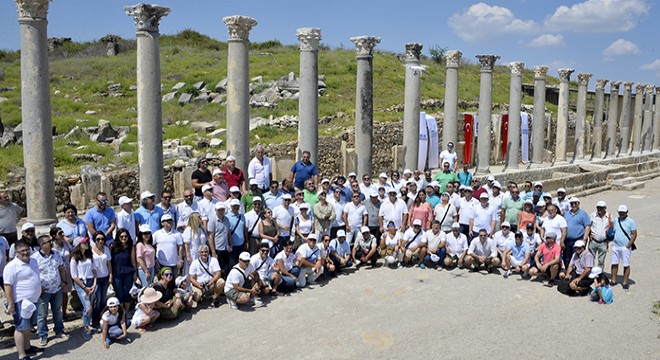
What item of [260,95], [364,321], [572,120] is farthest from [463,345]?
[572,120]

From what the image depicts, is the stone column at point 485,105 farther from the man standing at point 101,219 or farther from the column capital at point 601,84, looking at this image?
the man standing at point 101,219

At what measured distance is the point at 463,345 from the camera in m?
8.47

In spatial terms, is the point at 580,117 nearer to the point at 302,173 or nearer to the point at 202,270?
the point at 302,173

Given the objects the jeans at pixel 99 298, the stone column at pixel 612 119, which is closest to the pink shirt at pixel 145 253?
the jeans at pixel 99 298

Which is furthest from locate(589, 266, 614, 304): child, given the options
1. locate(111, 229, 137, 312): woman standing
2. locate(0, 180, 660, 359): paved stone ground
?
locate(111, 229, 137, 312): woman standing

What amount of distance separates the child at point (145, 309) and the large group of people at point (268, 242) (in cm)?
2

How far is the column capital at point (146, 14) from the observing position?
38.0 feet

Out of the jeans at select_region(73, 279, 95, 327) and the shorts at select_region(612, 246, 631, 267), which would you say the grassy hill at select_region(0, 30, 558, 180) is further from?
the shorts at select_region(612, 246, 631, 267)

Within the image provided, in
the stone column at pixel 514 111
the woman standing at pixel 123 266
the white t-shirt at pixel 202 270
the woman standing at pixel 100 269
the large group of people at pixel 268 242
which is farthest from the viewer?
the stone column at pixel 514 111

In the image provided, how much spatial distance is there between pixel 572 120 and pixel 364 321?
35.8m

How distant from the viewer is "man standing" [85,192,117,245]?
9.42m

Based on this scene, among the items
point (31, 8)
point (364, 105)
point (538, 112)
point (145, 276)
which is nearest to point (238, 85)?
point (364, 105)

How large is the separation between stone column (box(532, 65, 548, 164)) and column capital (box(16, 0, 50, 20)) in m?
20.2

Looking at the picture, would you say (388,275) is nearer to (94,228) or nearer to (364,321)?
(364,321)
